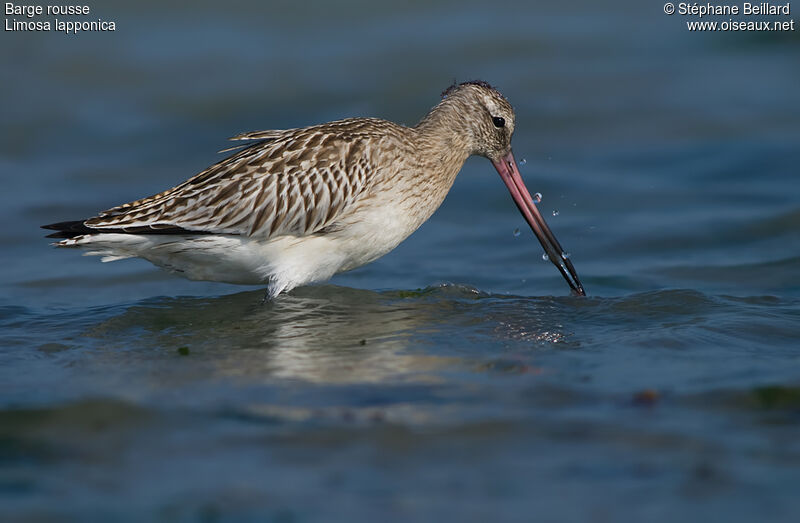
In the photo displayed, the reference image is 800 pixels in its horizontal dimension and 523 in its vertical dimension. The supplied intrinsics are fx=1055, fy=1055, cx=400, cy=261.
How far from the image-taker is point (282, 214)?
9.23 meters

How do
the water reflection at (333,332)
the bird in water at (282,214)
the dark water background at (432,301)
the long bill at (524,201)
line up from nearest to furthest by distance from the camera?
the dark water background at (432,301) < the water reflection at (333,332) < the bird in water at (282,214) < the long bill at (524,201)

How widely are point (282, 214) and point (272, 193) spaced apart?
9.5 inches

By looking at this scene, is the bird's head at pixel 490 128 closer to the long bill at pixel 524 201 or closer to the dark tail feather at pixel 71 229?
the long bill at pixel 524 201

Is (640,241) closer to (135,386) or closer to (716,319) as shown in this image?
(716,319)

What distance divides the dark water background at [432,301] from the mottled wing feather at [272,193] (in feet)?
2.64

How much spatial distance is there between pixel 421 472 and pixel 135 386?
241cm

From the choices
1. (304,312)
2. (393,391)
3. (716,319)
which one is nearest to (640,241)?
(716,319)

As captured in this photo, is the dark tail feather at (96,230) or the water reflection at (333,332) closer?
the water reflection at (333,332)

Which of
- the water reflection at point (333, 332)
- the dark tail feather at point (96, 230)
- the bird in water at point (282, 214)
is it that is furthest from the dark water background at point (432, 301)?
the dark tail feather at point (96, 230)

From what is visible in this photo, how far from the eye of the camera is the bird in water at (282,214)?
29.8 ft

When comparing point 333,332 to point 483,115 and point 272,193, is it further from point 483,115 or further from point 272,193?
point 483,115

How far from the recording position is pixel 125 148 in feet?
50.4

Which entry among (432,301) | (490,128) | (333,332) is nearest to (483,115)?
(490,128)

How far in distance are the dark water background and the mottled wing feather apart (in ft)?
2.64
